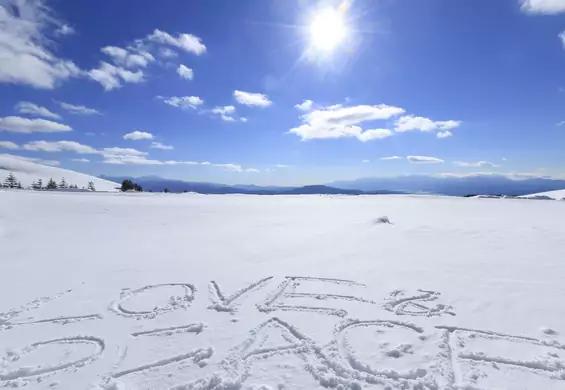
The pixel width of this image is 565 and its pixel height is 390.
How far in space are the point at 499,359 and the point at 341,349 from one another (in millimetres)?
1982

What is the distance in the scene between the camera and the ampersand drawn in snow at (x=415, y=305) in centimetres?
527

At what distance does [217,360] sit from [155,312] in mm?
1966

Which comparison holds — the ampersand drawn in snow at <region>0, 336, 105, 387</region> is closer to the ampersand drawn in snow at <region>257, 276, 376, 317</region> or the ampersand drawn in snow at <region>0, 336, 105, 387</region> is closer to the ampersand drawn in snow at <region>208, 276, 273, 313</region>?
the ampersand drawn in snow at <region>208, 276, 273, 313</region>

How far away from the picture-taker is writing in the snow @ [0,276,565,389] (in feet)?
11.9

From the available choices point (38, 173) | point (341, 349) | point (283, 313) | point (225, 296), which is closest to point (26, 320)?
point (225, 296)

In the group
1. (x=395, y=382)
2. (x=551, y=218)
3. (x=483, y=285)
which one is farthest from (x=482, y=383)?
(x=551, y=218)

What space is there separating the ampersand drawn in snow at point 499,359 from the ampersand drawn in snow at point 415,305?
0.62m

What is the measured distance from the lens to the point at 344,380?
3.53 m

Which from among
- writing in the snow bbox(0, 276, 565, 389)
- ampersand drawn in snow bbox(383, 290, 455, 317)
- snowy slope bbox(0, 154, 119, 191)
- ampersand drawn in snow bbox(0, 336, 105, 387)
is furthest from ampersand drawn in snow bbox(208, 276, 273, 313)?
snowy slope bbox(0, 154, 119, 191)

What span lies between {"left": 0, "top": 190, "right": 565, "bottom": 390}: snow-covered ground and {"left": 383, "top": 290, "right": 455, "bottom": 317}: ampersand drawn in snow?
4cm

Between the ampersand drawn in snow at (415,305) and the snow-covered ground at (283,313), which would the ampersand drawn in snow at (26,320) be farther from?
the ampersand drawn in snow at (415,305)

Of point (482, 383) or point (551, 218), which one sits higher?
point (551, 218)

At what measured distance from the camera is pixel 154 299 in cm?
593

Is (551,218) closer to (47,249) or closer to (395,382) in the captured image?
(395,382)
